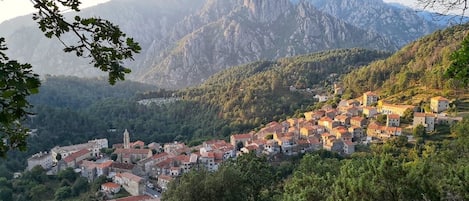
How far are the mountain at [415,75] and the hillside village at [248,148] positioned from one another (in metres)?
3.77

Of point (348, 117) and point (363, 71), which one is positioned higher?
point (363, 71)

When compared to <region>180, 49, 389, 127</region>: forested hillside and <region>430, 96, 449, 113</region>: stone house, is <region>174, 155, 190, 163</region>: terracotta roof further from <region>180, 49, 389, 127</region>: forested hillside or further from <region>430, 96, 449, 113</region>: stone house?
<region>430, 96, 449, 113</region>: stone house

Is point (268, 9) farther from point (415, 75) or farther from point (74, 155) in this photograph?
point (74, 155)

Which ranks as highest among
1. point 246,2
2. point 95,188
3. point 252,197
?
point 246,2

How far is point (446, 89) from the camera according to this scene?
43250 mm

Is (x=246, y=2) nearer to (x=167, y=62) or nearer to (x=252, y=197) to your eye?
(x=167, y=62)

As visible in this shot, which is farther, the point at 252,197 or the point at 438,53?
the point at 438,53

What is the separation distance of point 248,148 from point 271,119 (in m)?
18.6

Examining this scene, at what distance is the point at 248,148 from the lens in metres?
38.4

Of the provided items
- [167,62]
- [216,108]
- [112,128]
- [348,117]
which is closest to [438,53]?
[348,117]

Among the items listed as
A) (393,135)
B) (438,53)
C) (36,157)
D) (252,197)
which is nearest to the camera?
(252,197)

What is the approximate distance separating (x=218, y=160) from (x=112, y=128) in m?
31.1

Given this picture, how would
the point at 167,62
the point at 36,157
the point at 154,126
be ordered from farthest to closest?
the point at 167,62, the point at 154,126, the point at 36,157

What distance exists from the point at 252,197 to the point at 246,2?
16463 centimetres
